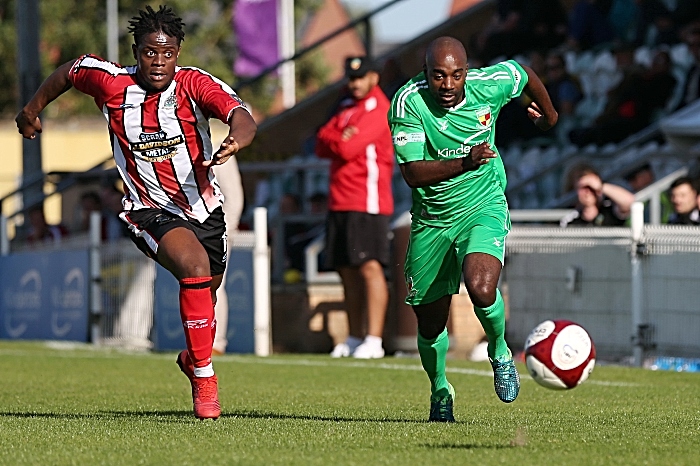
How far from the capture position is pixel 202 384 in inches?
312

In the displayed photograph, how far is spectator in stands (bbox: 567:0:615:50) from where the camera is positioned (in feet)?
63.7

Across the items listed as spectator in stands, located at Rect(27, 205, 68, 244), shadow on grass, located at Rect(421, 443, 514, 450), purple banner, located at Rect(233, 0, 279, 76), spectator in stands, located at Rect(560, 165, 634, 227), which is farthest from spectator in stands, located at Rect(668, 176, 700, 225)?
purple banner, located at Rect(233, 0, 279, 76)

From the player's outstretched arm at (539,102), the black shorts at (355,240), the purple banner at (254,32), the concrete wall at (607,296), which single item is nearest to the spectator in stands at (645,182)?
the concrete wall at (607,296)

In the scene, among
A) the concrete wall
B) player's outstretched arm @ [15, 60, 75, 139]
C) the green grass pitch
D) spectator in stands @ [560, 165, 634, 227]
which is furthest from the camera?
spectator in stands @ [560, 165, 634, 227]

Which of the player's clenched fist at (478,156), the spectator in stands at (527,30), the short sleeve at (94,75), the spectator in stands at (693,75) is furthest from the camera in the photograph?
the spectator in stands at (527,30)

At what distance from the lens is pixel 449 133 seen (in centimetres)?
796

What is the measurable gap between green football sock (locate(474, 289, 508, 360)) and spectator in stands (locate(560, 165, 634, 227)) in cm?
599

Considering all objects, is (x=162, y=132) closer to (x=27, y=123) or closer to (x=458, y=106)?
(x=27, y=123)

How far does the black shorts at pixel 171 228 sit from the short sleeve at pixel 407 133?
1.21 metres

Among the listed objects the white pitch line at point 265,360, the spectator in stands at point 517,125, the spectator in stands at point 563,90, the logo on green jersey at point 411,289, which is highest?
the spectator in stands at point 563,90

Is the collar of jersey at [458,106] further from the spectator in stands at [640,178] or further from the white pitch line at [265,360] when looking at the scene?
the spectator in stands at [640,178]

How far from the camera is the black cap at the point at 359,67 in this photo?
1352 cm

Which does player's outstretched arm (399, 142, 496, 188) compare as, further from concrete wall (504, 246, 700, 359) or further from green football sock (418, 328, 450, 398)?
concrete wall (504, 246, 700, 359)

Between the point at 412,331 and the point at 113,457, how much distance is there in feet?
27.0
